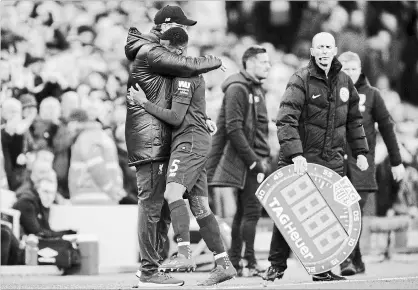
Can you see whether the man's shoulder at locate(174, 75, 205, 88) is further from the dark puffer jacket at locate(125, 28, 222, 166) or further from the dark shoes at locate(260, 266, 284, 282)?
the dark shoes at locate(260, 266, 284, 282)

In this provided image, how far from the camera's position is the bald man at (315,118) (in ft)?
26.7

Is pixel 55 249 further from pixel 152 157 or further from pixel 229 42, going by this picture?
pixel 229 42

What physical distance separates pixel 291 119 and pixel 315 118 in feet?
0.74

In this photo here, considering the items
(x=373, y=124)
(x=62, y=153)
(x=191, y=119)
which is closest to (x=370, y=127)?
(x=373, y=124)

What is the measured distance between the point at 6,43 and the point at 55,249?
2606 millimetres

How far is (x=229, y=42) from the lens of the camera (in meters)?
13.8

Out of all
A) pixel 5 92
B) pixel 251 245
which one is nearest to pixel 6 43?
pixel 5 92

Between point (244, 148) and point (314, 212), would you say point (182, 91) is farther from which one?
point (244, 148)

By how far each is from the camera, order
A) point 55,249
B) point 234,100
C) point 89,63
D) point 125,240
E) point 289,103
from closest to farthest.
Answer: point 289,103, point 234,100, point 55,249, point 125,240, point 89,63

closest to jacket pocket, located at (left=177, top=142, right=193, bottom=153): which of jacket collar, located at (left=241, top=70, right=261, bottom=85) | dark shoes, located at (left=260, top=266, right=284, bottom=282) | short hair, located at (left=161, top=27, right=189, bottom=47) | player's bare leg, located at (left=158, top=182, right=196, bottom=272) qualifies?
player's bare leg, located at (left=158, top=182, right=196, bottom=272)

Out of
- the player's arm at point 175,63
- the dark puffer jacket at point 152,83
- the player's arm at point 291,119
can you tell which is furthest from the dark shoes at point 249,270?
the player's arm at point 175,63

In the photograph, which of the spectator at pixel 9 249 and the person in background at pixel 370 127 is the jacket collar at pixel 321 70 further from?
the spectator at pixel 9 249

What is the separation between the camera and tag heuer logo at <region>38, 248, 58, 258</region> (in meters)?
10.3

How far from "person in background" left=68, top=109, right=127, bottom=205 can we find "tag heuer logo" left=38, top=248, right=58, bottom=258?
86 cm
